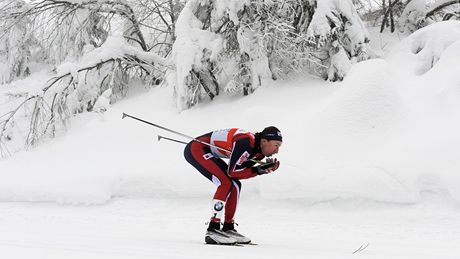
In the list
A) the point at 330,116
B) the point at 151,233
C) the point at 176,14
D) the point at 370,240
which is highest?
the point at 176,14

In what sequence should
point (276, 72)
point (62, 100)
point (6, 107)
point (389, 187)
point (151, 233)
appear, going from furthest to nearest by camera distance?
point (6, 107) → point (62, 100) → point (276, 72) → point (389, 187) → point (151, 233)

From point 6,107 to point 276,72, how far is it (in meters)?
8.35

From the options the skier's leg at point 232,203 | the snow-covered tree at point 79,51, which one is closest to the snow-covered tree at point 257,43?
the snow-covered tree at point 79,51

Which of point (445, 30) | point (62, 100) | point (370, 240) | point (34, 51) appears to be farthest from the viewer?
point (34, 51)

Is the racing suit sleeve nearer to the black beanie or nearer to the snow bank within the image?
the black beanie

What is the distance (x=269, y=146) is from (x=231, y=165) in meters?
0.43

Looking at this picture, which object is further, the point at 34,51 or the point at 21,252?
the point at 34,51

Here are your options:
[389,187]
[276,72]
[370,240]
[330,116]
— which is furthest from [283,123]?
[370,240]

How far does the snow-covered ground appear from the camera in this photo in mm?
6391

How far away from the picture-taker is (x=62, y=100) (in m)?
13.4

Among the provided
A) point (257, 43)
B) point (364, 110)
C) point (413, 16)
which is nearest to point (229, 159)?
point (364, 110)

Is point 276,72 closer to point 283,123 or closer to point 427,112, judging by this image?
point 283,123

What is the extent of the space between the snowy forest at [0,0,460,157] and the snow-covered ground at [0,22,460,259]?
2.17 ft

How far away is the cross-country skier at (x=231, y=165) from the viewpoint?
5004 millimetres
